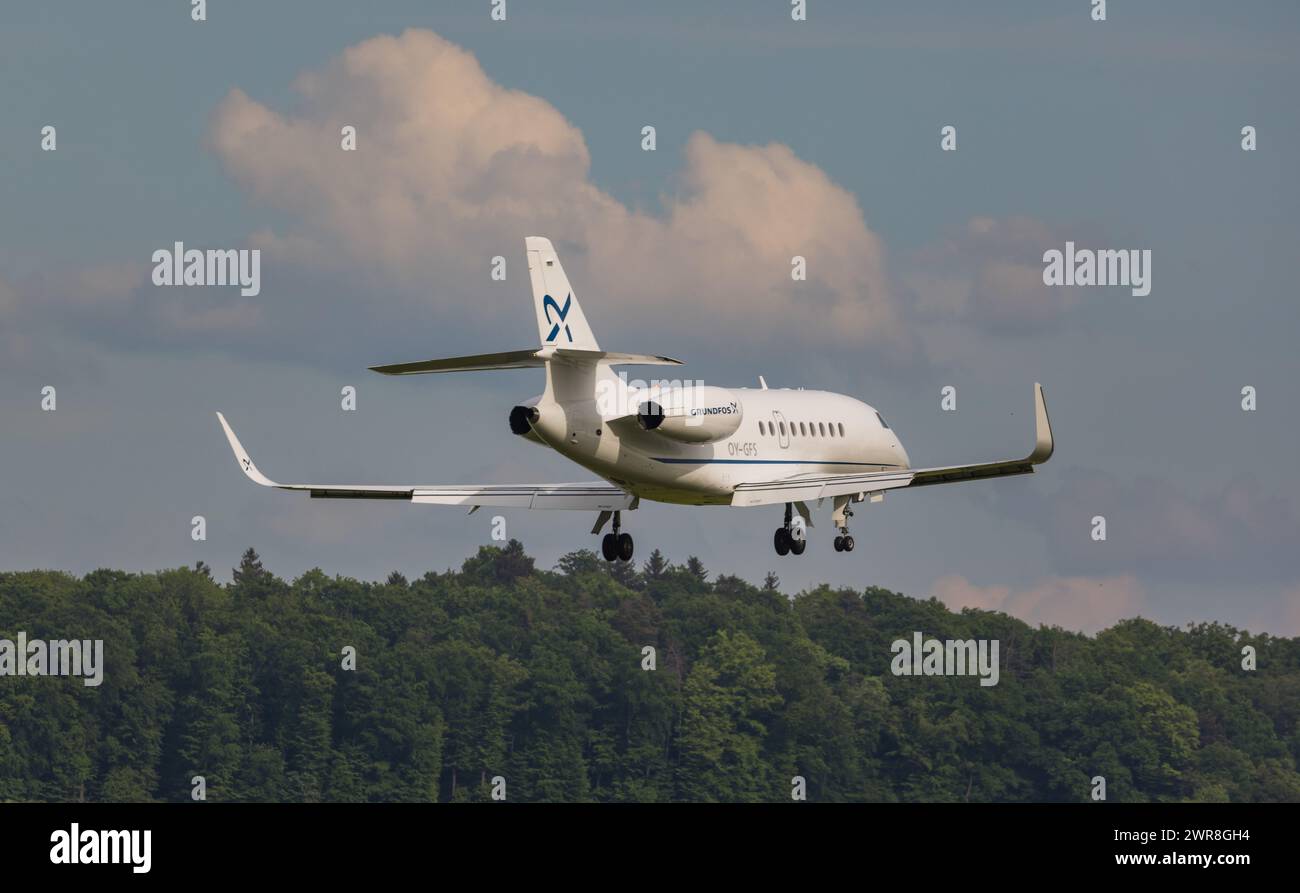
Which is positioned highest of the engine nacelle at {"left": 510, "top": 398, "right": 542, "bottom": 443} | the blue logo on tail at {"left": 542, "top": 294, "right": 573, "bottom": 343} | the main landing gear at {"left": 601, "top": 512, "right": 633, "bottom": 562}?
the blue logo on tail at {"left": 542, "top": 294, "right": 573, "bottom": 343}

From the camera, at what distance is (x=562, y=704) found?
169 meters

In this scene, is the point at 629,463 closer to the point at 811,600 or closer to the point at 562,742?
the point at 562,742

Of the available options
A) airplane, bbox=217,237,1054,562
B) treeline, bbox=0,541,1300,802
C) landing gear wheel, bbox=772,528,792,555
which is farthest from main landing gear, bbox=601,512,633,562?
treeline, bbox=0,541,1300,802

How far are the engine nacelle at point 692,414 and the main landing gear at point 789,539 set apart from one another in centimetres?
388

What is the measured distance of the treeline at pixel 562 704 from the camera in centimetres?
16575

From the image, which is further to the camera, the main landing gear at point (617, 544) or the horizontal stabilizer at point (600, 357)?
the main landing gear at point (617, 544)

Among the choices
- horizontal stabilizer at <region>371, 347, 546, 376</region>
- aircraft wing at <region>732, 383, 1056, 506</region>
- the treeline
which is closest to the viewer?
horizontal stabilizer at <region>371, 347, 546, 376</region>

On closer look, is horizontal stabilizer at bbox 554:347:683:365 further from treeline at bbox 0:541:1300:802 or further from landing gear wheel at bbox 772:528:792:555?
treeline at bbox 0:541:1300:802

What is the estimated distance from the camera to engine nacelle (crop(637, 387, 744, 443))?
186 feet

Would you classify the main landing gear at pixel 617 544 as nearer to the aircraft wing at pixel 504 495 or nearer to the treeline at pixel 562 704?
the aircraft wing at pixel 504 495

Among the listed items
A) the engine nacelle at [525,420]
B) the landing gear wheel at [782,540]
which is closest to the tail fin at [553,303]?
the engine nacelle at [525,420]

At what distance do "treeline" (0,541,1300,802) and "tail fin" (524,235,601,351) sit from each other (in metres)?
109

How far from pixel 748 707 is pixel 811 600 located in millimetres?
18154

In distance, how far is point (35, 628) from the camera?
559 ft
